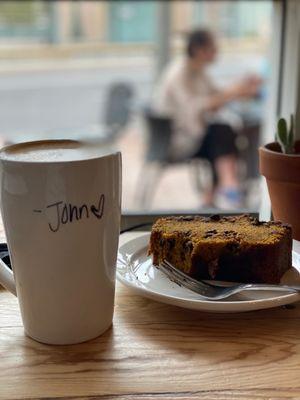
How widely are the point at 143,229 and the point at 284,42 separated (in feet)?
1.81

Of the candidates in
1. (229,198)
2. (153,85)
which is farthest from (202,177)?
(153,85)

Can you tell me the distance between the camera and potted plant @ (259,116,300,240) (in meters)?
0.68

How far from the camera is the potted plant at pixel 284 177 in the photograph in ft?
2.24

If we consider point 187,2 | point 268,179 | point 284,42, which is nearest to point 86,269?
point 268,179

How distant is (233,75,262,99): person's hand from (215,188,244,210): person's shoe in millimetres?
585

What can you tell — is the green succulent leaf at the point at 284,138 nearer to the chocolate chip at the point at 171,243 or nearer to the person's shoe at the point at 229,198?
the chocolate chip at the point at 171,243

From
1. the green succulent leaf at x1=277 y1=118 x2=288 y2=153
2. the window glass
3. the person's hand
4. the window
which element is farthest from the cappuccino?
the window

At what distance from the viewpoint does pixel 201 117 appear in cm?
302

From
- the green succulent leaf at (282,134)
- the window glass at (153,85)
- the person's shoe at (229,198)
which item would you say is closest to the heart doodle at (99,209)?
the green succulent leaf at (282,134)

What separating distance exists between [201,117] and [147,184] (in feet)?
1.66

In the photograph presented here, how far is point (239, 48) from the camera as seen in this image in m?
5.51

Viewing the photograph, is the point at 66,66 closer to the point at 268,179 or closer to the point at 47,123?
the point at 47,123

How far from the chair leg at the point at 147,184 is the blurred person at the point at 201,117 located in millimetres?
214

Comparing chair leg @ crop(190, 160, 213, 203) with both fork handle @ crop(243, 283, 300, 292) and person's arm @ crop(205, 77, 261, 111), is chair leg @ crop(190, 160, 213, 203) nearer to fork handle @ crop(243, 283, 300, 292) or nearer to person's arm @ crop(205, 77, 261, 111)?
person's arm @ crop(205, 77, 261, 111)
